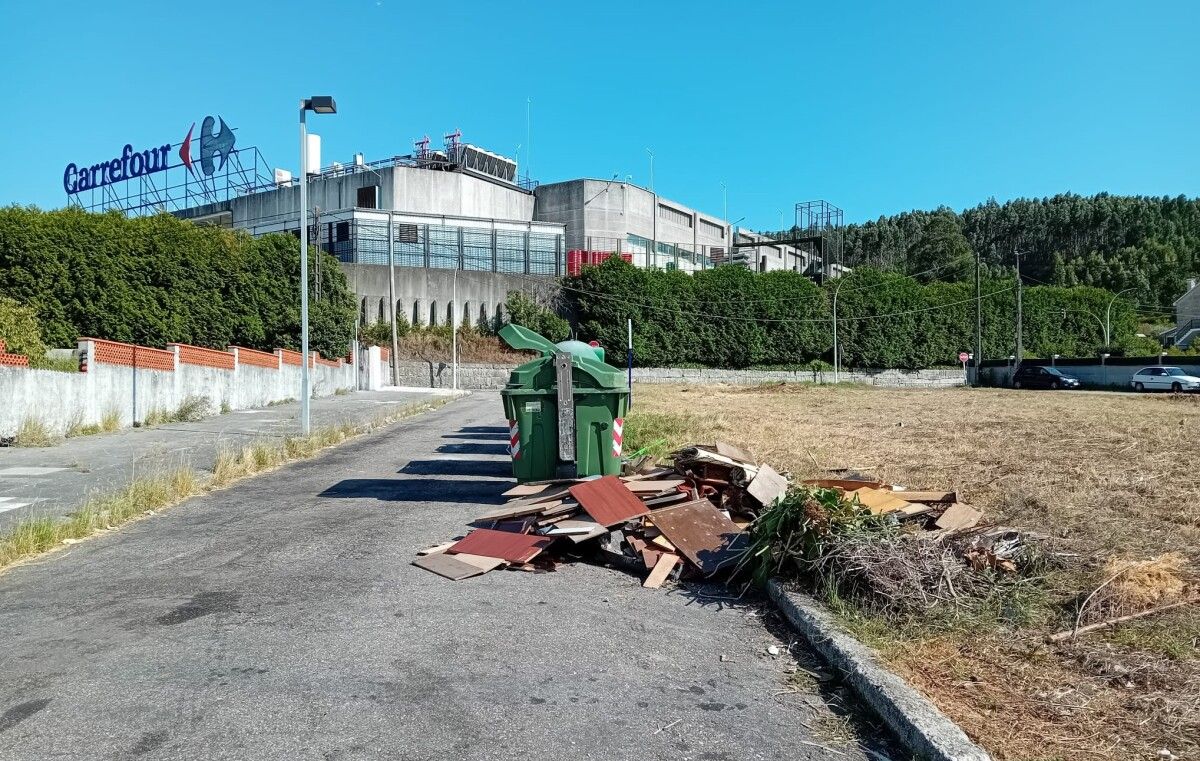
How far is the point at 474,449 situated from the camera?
50.8ft

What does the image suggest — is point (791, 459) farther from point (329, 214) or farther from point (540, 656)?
point (329, 214)

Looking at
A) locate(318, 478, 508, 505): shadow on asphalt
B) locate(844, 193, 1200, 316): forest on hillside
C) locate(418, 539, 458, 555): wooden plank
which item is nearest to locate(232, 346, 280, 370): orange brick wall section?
locate(318, 478, 508, 505): shadow on asphalt

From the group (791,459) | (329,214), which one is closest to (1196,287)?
(329,214)

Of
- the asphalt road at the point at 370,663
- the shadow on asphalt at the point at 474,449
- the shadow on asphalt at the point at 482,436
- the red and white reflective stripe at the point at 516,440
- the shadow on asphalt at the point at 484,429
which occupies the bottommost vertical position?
the asphalt road at the point at 370,663

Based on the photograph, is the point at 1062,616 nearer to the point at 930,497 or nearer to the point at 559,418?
the point at 930,497

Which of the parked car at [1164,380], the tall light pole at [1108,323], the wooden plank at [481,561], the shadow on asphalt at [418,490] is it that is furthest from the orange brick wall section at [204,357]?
the tall light pole at [1108,323]

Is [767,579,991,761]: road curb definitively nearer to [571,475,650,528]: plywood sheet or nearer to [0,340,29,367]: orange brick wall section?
[571,475,650,528]: plywood sheet

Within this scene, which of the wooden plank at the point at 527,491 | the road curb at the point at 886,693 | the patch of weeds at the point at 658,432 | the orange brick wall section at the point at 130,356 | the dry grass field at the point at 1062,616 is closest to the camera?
the road curb at the point at 886,693

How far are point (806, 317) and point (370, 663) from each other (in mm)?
63698

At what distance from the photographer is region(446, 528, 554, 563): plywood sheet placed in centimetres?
664

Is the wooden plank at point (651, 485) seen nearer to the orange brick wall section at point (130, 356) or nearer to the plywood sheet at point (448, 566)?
the plywood sheet at point (448, 566)

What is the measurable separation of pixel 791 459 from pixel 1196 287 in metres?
98.8

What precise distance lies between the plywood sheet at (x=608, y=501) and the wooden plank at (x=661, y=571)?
585mm

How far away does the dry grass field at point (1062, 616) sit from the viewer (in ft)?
11.2
